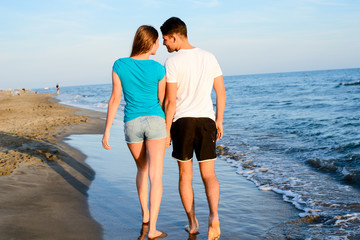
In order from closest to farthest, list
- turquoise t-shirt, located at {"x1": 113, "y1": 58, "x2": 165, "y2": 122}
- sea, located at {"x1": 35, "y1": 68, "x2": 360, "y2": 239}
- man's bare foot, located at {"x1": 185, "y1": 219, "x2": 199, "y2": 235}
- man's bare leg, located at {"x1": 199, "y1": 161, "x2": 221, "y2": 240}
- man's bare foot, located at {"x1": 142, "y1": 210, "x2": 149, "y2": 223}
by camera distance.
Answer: turquoise t-shirt, located at {"x1": 113, "y1": 58, "x2": 165, "y2": 122} → man's bare leg, located at {"x1": 199, "y1": 161, "x2": 221, "y2": 240} → man's bare foot, located at {"x1": 185, "y1": 219, "x2": 199, "y2": 235} → man's bare foot, located at {"x1": 142, "y1": 210, "x2": 149, "y2": 223} → sea, located at {"x1": 35, "y1": 68, "x2": 360, "y2": 239}

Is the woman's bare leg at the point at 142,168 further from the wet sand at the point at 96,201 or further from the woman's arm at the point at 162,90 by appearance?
the woman's arm at the point at 162,90

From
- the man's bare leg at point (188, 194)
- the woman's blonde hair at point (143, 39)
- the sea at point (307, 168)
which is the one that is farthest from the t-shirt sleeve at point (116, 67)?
the sea at point (307, 168)

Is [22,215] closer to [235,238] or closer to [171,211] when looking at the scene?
[171,211]

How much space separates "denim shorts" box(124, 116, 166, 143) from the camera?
2969mm

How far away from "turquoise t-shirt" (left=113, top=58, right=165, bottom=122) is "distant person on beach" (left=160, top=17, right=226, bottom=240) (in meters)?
0.12

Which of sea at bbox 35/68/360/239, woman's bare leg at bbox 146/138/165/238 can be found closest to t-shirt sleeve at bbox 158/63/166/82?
woman's bare leg at bbox 146/138/165/238

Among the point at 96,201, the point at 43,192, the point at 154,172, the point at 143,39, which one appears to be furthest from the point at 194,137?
the point at 43,192

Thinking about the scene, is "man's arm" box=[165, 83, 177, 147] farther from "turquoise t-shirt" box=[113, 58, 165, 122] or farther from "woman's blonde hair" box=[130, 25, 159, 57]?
"woman's blonde hair" box=[130, 25, 159, 57]

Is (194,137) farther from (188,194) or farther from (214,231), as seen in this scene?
(214,231)

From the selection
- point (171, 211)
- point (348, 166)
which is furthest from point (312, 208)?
point (348, 166)

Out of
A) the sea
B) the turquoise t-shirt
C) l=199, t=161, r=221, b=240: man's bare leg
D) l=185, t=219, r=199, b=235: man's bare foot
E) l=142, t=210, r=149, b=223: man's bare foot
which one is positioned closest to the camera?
the turquoise t-shirt

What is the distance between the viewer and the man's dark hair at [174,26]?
3.00 meters

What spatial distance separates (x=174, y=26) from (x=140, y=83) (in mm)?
605

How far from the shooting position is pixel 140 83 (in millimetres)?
2934
